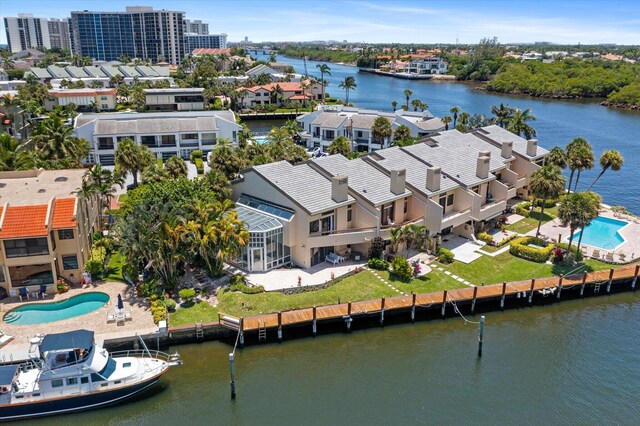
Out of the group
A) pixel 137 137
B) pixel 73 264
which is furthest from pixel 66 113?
pixel 73 264

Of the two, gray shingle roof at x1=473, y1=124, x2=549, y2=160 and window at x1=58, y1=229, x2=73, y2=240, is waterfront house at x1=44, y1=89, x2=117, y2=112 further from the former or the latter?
gray shingle roof at x1=473, y1=124, x2=549, y2=160

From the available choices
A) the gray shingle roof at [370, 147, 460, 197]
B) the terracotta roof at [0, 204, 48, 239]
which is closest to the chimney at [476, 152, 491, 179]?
the gray shingle roof at [370, 147, 460, 197]

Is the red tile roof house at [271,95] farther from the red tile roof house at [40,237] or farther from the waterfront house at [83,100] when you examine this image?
the red tile roof house at [40,237]

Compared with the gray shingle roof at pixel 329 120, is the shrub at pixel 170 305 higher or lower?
lower

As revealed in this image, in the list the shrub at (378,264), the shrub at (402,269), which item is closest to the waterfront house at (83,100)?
the shrub at (378,264)

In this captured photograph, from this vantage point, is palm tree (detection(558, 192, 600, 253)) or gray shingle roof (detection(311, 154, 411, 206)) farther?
gray shingle roof (detection(311, 154, 411, 206))

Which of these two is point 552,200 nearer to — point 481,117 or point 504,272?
point 504,272

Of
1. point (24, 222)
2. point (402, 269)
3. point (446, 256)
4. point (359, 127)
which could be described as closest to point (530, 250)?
point (446, 256)
